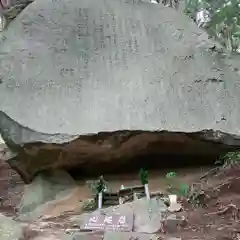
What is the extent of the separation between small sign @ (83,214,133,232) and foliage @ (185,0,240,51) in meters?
5.54

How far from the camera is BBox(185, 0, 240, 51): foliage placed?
8441 mm

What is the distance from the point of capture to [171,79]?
494 cm

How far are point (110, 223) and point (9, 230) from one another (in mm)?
790

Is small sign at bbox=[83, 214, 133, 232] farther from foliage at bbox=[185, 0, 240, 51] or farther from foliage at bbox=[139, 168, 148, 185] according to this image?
foliage at bbox=[185, 0, 240, 51]

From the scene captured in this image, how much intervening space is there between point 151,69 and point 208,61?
707 millimetres

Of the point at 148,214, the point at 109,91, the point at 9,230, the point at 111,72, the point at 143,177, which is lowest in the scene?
the point at 9,230

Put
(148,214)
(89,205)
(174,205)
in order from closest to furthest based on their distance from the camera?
(148,214)
(174,205)
(89,205)

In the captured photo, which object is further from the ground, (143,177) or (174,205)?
(143,177)

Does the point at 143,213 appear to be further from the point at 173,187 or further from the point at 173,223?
the point at 173,187

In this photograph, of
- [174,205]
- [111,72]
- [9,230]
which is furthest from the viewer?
[111,72]

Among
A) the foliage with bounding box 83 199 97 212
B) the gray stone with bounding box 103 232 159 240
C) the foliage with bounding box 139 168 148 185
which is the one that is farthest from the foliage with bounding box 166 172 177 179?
the gray stone with bounding box 103 232 159 240

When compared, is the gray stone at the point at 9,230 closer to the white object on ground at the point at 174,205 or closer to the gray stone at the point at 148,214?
the gray stone at the point at 148,214

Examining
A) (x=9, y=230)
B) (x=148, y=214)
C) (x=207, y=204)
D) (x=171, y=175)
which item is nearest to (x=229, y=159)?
(x=171, y=175)

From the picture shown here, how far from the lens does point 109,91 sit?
477 centimetres
